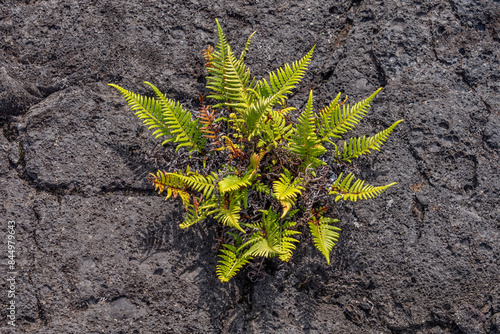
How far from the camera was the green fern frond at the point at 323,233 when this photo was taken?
2.54 metres

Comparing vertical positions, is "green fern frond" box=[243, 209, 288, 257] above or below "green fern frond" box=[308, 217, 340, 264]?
above

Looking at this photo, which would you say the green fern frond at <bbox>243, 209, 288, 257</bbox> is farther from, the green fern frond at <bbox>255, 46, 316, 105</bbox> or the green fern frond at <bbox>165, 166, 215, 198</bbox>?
the green fern frond at <bbox>255, 46, 316, 105</bbox>

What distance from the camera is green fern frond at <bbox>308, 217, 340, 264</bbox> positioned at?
254 cm

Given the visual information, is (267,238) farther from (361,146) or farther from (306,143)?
(361,146)

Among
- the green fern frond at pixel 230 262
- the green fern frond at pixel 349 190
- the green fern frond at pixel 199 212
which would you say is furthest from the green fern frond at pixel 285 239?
the green fern frond at pixel 199 212

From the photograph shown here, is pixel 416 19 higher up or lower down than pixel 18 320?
higher up

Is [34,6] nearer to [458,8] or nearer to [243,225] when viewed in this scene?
[243,225]

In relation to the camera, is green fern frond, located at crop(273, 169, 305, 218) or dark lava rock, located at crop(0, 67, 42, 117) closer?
green fern frond, located at crop(273, 169, 305, 218)

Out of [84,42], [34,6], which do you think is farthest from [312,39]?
[34,6]

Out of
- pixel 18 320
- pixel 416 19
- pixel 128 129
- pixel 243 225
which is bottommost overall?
pixel 18 320

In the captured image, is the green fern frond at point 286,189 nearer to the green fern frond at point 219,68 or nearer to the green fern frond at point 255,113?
the green fern frond at point 255,113

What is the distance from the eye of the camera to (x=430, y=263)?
9.30 ft

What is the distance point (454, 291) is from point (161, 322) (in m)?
2.14

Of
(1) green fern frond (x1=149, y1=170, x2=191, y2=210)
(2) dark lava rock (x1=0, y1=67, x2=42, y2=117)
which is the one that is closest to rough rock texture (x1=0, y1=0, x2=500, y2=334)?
(2) dark lava rock (x1=0, y1=67, x2=42, y2=117)
